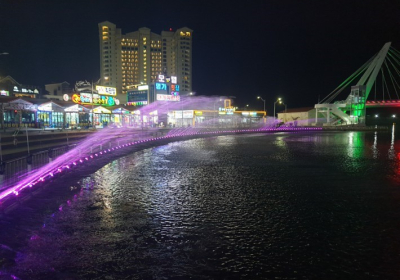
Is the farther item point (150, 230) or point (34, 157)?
point (34, 157)

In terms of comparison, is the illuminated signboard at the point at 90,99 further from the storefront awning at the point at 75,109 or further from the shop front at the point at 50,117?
the storefront awning at the point at 75,109

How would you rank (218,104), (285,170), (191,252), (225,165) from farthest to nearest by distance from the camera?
(218,104) < (225,165) < (285,170) < (191,252)

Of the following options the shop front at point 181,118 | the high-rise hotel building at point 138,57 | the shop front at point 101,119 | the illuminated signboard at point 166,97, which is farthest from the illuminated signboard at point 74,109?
the high-rise hotel building at point 138,57

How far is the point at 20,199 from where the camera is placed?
30.1 feet

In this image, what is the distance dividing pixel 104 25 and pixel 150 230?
161m

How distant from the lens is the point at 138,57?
155 m

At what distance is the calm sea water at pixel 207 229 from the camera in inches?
190

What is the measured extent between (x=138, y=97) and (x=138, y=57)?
82.1m

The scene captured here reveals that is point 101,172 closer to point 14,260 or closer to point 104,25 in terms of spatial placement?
point 14,260

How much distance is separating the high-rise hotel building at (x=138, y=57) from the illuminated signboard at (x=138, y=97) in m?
70.2

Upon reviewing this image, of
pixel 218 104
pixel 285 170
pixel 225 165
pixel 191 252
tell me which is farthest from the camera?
pixel 218 104

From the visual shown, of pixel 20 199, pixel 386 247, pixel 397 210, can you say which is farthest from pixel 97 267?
pixel 397 210

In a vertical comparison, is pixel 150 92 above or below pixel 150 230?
above

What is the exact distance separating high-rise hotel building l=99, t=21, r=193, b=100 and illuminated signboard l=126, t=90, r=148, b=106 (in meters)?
70.2
